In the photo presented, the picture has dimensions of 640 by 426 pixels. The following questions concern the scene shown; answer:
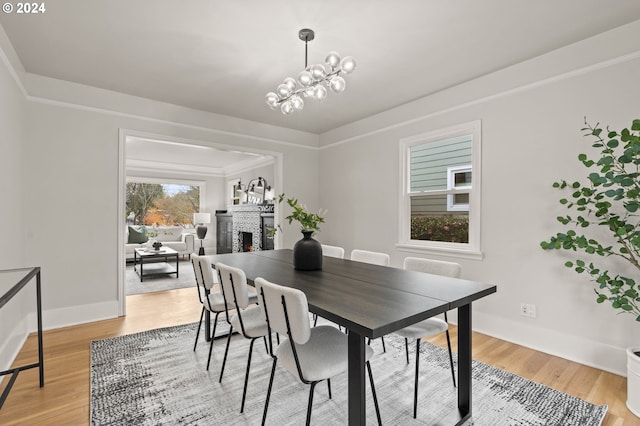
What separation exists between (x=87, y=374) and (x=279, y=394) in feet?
4.84

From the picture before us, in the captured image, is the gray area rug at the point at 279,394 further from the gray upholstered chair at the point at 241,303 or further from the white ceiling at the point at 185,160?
the white ceiling at the point at 185,160

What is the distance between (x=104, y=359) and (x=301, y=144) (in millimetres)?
3747

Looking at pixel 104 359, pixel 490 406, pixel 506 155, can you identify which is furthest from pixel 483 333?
pixel 104 359

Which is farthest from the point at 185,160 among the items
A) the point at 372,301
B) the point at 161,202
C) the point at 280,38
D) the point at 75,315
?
the point at 372,301

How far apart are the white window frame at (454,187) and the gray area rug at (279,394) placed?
60.5 inches

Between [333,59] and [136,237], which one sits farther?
[136,237]

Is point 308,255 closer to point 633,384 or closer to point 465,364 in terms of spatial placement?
point 465,364

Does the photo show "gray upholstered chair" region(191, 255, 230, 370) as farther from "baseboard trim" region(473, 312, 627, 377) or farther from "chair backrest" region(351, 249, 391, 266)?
"baseboard trim" region(473, 312, 627, 377)

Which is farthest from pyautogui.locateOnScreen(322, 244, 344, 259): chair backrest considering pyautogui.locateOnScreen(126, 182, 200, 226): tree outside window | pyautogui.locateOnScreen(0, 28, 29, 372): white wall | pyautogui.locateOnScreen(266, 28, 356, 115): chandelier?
pyautogui.locateOnScreen(126, 182, 200, 226): tree outside window

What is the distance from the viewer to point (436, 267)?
237cm

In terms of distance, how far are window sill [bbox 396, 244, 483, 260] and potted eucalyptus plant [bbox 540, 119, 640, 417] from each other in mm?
671

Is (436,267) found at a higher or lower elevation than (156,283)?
higher

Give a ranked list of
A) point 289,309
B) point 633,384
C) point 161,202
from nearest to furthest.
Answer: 1. point 289,309
2. point 633,384
3. point 161,202

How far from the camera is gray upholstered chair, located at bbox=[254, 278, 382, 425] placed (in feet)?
4.66
